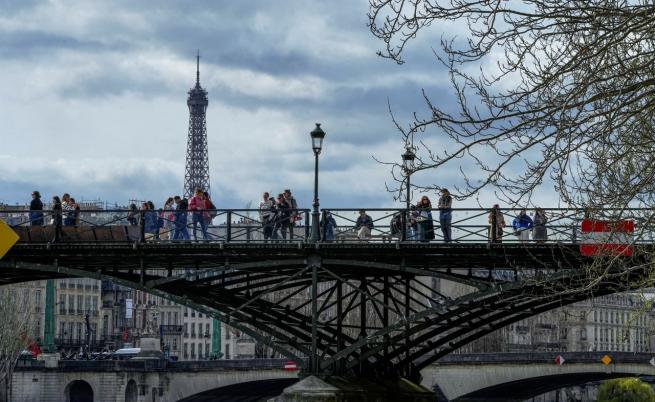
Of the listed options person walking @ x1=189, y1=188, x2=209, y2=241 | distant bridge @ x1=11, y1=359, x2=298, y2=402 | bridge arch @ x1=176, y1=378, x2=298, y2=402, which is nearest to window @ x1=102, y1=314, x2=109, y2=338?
distant bridge @ x1=11, y1=359, x2=298, y2=402

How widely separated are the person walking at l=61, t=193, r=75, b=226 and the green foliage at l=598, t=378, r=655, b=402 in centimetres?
8060

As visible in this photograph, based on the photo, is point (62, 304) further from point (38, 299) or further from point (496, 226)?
point (496, 226)

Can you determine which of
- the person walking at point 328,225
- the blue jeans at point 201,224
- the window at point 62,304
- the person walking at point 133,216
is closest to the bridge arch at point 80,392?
the window at point 62,304

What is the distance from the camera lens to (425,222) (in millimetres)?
42781

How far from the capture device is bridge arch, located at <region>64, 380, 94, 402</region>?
11894 cm

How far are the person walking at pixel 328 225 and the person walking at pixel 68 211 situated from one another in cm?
610

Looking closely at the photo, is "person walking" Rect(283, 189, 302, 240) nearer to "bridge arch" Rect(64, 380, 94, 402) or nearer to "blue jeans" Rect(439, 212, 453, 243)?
"blue jeans" Rect(439, 212, 453, 243)

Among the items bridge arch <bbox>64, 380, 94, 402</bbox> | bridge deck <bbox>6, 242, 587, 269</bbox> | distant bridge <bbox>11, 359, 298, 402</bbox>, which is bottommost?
bridge arch <bbox>64, 380, 94, 402</bbox>

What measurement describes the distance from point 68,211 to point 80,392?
77965mm

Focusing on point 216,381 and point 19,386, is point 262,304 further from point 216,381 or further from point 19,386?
point 19,386

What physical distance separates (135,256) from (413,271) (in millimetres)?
7225

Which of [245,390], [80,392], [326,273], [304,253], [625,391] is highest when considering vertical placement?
[304,253]

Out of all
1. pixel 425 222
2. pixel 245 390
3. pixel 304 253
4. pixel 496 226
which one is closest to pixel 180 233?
pixel 304 253

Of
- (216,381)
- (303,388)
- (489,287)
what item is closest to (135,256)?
(303,388)
